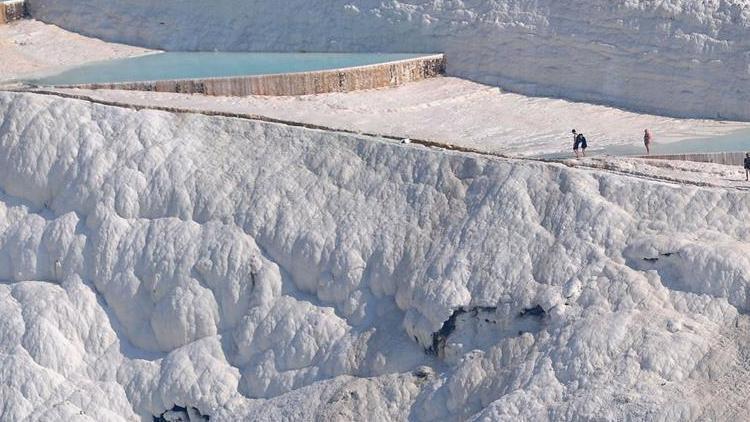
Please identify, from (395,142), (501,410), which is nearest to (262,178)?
(395,142)

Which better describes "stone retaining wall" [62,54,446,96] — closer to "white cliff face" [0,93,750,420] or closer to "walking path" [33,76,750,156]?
"walking path" [33,76,750,156]

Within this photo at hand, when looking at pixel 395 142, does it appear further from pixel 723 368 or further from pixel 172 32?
pixel 172 32

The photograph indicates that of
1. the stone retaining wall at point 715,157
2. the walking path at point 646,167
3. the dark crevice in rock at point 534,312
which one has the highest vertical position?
the walking path at point 646,167

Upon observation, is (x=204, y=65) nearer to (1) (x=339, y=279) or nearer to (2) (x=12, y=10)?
(2) (x=12, y=10)

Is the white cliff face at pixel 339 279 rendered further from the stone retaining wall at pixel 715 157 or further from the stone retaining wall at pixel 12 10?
the stone retaining wall at pixel 12 10

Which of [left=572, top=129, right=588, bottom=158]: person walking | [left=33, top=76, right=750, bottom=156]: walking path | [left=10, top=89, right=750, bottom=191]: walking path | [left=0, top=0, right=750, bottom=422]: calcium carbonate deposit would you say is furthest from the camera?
[left=33, top=76, right=750, bottom=156]: walking path

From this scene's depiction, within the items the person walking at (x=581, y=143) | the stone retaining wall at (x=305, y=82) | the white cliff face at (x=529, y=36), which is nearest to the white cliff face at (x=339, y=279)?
the person walking at (x=581, y=143)

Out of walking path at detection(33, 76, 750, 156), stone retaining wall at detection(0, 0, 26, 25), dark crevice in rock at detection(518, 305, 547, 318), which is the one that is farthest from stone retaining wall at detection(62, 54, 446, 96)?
dark crevice in rock at detection(518, 305, 547, 318)
